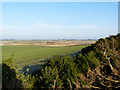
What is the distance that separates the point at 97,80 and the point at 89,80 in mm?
526

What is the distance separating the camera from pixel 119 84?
4.60 metres

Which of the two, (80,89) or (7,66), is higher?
(7,66)

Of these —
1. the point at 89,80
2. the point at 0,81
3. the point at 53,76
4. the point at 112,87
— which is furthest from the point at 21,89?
the point at 112,87

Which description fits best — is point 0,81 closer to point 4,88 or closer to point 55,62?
point 4,88

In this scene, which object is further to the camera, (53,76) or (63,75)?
(63,75)

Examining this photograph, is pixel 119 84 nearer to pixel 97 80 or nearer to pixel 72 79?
pixel 97 80

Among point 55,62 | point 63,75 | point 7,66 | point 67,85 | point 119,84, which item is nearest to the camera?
point 119,84

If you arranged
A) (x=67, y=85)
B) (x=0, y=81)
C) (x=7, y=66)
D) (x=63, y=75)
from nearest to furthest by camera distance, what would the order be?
(x=0, y=81)
(x=67, y=85)
(x=63, y=75)
(x=7, y=66)

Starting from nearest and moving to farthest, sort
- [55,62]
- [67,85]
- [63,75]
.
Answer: [67,85], [63,75], [55,62]

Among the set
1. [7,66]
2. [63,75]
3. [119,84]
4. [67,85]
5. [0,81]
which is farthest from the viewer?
[7,66]

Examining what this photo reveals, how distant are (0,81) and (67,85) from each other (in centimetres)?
243

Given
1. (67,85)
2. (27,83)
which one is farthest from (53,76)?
(27,83)

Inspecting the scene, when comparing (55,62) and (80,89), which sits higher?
(55,62)

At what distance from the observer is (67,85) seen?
16.4ft
